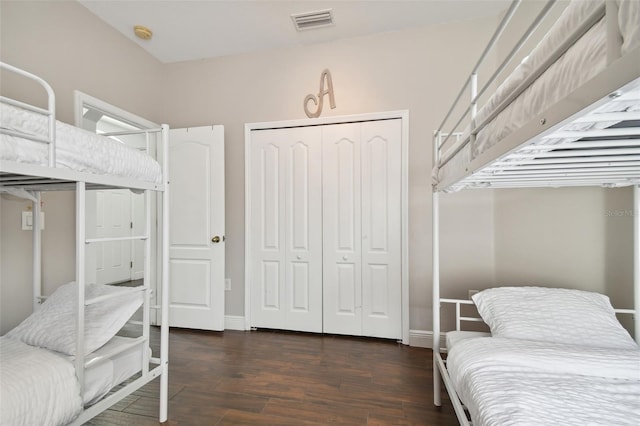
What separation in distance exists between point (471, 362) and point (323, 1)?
2.64 meters

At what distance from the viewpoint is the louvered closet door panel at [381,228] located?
2.80 metres

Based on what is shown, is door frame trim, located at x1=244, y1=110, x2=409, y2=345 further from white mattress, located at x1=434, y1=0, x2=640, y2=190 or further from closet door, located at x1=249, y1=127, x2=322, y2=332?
white mattress, located at x1=434, y1=0, x2=640, y2=190

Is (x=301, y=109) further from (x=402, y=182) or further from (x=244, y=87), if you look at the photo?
(x=402, y=182)

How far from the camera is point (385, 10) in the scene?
2.53m

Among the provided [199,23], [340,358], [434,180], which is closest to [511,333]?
[434,180]

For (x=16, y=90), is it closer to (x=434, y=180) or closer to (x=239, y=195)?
→ (x=239, y=195)

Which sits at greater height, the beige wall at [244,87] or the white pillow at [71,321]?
the beige wall at [244,87]

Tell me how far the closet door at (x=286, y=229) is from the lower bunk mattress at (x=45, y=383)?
167 centimetres

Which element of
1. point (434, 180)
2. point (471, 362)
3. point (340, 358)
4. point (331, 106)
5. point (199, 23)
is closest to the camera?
point (471, 362)

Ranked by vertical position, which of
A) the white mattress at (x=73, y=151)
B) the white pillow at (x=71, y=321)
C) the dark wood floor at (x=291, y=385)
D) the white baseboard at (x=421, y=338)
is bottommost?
the dark wood floor at (x=291, y=385)

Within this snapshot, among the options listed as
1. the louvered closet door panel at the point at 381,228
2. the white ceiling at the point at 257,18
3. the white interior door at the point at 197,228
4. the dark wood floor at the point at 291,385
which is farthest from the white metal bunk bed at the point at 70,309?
the louvered closet door panel at the point at 381,228

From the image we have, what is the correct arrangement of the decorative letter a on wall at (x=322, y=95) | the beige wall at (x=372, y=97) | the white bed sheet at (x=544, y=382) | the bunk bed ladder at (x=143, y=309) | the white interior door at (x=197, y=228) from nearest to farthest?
the white bed sheet at (x=544, y=382) < the bunk bed ladder at (x=143, y=309) < the beige wall at (x=372, y=97) < the decorative letter a on wall at (x=322, y=95) < the white interior door at (x=197, y=228)

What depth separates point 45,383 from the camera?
1.14 meters

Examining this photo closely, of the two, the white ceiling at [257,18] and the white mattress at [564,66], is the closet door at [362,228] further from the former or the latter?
the white mattress at [564,66]
